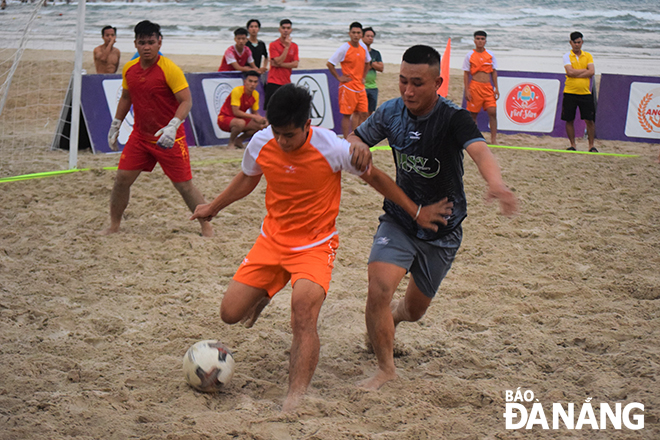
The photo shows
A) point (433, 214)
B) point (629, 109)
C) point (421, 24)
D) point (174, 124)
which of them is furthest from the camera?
point (421, 24)

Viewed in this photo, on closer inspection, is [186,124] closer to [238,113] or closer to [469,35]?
[238,113]

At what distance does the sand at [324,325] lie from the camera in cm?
311

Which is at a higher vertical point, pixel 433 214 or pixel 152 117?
pixel 152 117

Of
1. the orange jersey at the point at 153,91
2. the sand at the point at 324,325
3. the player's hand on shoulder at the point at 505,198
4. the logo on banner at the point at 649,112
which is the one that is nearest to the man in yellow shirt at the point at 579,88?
the logo on banner at the point at 649,112

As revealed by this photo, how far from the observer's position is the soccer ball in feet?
10.9

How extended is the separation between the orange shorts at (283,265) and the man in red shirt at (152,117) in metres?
→ 2.07

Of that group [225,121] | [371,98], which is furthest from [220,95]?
[371,98]

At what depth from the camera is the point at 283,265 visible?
11.3 ft

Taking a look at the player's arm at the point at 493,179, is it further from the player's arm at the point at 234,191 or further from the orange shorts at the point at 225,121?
the orange shorts at the point at 225,121

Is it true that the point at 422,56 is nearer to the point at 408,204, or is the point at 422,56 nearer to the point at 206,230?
the point at 408,204

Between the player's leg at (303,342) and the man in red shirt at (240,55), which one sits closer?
the player's leg at (303,342)

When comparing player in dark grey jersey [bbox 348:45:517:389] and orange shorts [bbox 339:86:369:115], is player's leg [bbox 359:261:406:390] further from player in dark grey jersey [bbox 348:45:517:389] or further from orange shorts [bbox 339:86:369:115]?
orange shorts [bbox 339:86:369:115]

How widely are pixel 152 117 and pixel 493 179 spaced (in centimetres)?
379

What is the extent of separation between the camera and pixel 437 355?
13.0ft
